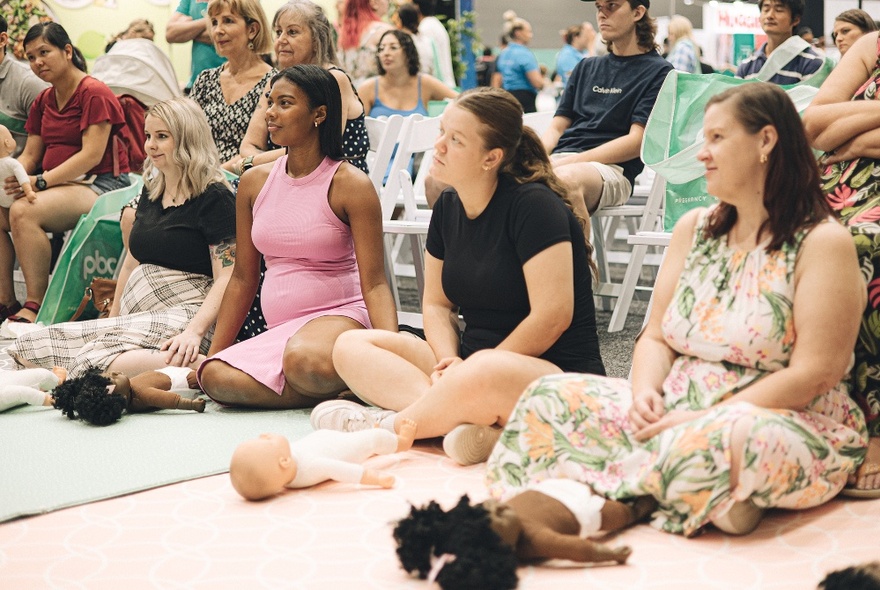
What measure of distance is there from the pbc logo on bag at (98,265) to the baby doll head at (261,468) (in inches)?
92.4

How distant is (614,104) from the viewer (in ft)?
13.5

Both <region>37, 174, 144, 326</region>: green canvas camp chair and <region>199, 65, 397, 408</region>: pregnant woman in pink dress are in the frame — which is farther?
<region>37, 174, 144, 326</region>: green canvas camp chair

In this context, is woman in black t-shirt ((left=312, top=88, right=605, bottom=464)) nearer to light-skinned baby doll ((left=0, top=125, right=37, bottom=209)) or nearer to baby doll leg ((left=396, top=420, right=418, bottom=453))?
baby doll leg ((left=396, top=420, right=418, bottom=453))

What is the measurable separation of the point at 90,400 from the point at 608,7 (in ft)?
8.18

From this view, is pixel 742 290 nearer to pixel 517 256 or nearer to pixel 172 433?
pixel 517 256

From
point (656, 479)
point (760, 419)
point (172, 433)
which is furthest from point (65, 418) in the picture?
point (760, 419)

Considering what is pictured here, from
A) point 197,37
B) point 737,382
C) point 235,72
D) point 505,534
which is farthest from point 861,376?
point 197,37

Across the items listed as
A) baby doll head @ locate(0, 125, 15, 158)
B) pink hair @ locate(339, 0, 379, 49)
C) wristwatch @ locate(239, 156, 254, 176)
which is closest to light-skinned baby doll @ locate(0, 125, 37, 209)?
baby doll head @ locate(0, 125, 15, 158)

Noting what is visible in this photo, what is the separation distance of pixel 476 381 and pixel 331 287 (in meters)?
1.01

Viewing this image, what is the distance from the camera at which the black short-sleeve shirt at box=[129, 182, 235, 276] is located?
11.8 ft

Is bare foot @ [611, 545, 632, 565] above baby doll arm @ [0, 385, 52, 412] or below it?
above

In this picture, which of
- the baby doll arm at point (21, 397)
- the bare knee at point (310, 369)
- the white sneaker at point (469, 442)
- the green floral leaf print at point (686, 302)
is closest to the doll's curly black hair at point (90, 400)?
the baby doll arm at point (21, 397)

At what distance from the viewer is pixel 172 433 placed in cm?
286

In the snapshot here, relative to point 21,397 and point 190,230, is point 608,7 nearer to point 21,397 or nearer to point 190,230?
point 190,230
